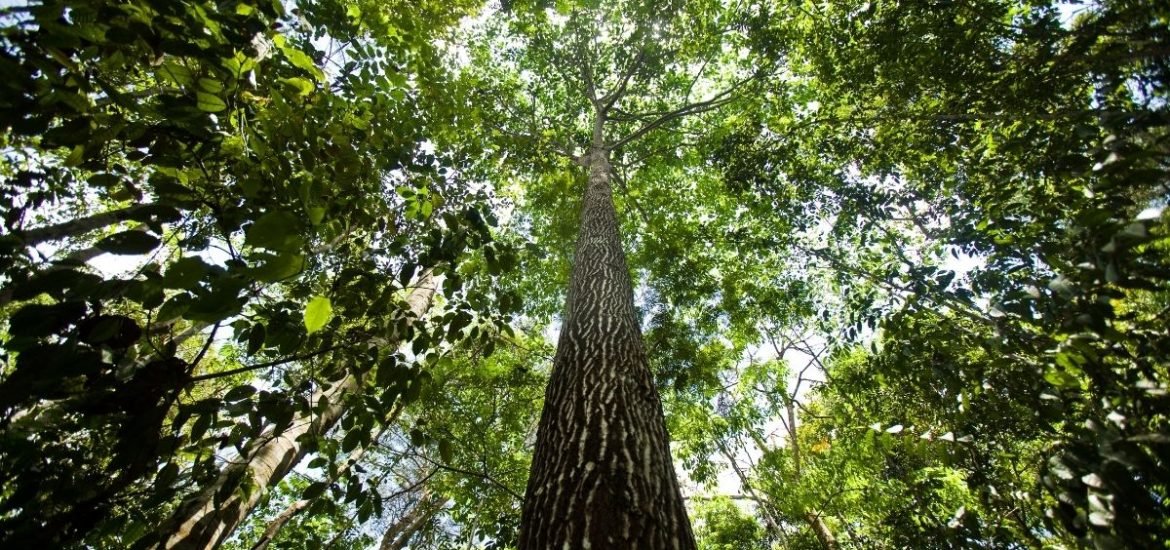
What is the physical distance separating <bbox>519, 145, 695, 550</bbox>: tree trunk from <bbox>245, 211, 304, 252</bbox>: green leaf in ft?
4.40

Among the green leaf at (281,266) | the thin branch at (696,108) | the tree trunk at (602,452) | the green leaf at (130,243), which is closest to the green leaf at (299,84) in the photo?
the green leaf at (130,243)

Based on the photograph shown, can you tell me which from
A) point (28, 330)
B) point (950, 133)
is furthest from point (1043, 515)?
point (950, 133)

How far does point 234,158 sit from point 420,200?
67 cm

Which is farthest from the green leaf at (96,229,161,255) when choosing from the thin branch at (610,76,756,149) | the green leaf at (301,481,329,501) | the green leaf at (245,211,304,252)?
the thin branch at (610,76,756,149)

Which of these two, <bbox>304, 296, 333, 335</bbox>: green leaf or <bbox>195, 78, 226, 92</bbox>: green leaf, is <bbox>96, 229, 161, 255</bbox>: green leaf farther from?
<bbox>195, 78, 226, 92</bbox>: green leaf

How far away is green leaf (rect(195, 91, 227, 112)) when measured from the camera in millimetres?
1156

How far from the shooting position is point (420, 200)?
6.27 ft

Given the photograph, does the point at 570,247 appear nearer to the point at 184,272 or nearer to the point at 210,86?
the point at 210,86

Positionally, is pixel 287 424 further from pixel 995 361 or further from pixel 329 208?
pixel 995 361

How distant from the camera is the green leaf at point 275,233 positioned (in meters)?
0.57

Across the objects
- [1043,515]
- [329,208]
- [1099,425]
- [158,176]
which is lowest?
[1043,515]

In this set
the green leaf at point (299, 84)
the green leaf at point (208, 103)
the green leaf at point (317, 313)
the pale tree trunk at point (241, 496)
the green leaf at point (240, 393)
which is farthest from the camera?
the pale tree trunk at point (241, 496)

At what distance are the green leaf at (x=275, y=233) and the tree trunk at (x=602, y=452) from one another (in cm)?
134

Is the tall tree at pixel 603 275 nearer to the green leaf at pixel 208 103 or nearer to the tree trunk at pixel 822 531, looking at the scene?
the green leaf at pixel 208 103
